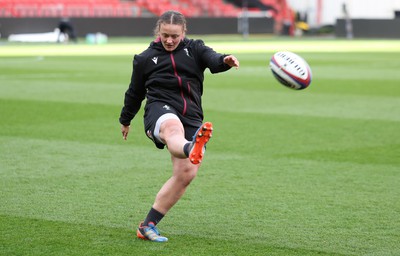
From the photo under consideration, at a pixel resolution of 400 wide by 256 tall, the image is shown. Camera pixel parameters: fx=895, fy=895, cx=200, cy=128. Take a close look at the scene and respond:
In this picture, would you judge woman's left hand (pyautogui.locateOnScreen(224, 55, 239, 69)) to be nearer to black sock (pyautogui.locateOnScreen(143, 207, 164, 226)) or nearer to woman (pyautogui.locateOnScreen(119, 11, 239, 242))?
woman (pyautogui.locateOnScreen(119, 11, 239, 242))

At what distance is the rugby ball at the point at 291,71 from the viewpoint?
757 cm

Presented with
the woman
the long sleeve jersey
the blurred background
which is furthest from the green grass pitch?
the blurred background

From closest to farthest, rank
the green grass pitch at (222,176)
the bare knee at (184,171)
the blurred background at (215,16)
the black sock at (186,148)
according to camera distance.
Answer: the black sock at (186,148), the bare knee at (184,171), the green grass pitch at (222,176), the blurred background at (215,16)

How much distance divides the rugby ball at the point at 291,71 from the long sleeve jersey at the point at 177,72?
0.79 m

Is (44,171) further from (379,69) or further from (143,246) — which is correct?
(379,69)

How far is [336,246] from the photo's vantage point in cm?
694

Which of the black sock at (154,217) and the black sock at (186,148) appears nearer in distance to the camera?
the black sock at (186,148)

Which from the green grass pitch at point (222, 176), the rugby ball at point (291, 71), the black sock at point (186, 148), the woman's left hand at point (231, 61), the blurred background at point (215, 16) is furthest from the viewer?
the blurred background at point (215, 16)

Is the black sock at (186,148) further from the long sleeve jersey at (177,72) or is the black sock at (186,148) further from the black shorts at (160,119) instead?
the long sleeve jersey at (177,72)

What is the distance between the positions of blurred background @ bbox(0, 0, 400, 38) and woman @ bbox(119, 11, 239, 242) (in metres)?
41.0

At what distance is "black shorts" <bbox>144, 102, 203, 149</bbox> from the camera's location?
687cm

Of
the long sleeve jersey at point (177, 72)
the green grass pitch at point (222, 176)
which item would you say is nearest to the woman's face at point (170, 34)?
the long sleeve jersey at point (177, 72)

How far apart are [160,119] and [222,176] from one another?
336 cm

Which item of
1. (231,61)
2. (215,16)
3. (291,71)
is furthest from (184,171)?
(215,16)
